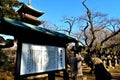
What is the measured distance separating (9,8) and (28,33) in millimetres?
12399

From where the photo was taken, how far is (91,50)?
20.7 metres

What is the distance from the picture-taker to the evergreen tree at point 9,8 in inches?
698

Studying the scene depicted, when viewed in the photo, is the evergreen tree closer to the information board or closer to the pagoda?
the pagoda

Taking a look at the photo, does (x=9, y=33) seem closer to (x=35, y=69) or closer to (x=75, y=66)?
(x=35, y=69)

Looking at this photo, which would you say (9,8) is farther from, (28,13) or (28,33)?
(28,33)

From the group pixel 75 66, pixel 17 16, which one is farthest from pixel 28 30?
pixel 17 16

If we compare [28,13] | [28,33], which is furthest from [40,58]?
[28,13]

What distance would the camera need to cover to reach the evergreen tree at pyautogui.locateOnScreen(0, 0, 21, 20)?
58.1 ft

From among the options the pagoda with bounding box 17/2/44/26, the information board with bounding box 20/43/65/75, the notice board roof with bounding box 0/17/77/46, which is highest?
the pagoda with bounding box 17/2/44/26

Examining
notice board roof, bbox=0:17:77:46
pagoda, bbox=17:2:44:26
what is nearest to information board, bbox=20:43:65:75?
notice board roof, bbox=0:17:77:46

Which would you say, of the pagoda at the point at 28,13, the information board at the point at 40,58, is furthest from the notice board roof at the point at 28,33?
the pagoda at the point at 28,13

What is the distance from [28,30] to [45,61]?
1709 millimetres

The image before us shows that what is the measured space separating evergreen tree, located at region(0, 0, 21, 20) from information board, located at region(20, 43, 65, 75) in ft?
36.5

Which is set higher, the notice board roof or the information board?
the notice board roof
